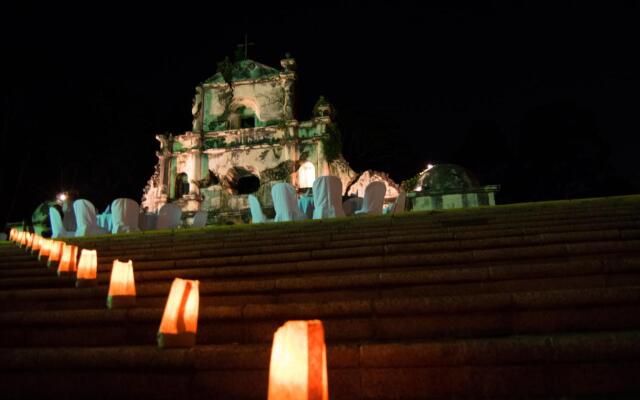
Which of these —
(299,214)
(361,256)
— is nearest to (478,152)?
(299,214)

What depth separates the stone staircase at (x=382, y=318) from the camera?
105 inches

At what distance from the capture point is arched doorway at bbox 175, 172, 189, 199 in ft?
88.9

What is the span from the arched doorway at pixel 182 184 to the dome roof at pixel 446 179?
16.2 metres

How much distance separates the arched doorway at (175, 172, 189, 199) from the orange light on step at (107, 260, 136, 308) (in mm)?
23676

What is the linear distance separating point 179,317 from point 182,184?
25.3 meters

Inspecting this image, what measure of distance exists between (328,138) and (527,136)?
20.2m

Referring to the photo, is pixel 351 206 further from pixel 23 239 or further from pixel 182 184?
pixel 182 184

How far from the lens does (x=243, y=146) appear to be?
26.2m

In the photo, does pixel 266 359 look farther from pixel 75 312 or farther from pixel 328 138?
pixel 328 138

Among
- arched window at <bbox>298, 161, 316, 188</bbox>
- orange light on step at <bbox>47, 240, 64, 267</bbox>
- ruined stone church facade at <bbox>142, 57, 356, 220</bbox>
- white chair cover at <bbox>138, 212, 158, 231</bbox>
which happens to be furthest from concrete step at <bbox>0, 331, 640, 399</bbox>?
arched window at <bbox>298, 161, 316, 188</bbox>

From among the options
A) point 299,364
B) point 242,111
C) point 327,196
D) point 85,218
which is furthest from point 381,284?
point 242,111

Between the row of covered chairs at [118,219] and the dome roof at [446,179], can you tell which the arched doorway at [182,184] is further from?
the dome roof at [446,179]

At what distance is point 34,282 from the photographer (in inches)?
212

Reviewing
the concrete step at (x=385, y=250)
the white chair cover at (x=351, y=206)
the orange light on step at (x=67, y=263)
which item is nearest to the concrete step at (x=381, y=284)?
the concrete step at (x=385, y=250)
